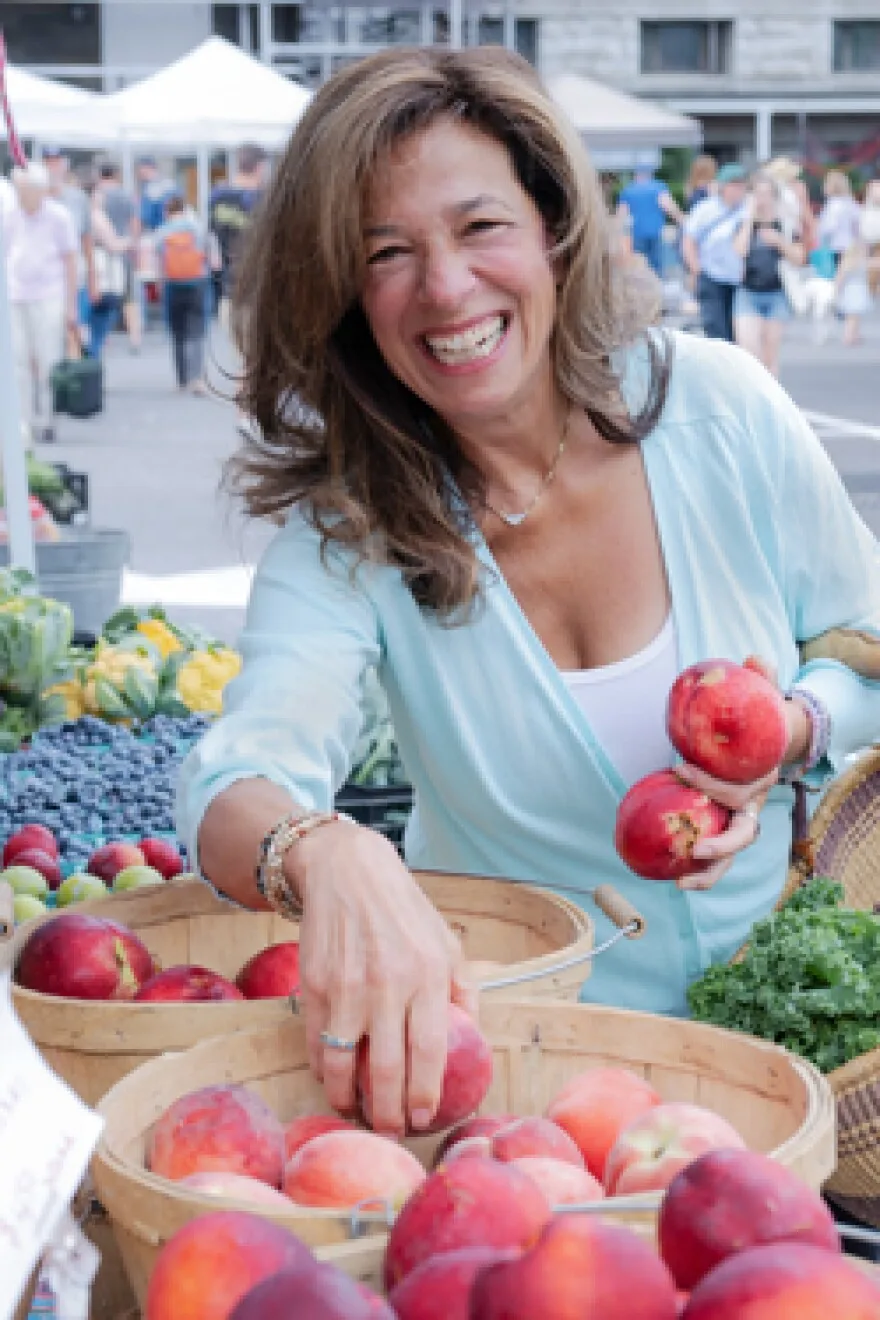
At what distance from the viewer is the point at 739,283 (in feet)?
48.9

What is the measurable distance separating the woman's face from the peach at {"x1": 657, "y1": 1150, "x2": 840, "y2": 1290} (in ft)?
3.75

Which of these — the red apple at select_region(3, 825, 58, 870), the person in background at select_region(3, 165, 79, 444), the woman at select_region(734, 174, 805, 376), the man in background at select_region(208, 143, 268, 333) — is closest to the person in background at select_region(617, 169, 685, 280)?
the man in background at select_region(208, 143, 268, 333)

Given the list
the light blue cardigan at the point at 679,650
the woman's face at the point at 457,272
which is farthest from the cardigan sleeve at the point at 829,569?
the woman's face at the point at 457,272

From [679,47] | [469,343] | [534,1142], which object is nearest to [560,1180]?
[534,1142]

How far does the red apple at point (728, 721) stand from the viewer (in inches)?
78.4

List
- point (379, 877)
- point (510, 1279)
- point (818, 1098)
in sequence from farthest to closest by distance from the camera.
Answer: point (379, 877) < point (818, 1098) < point (510, 1279)

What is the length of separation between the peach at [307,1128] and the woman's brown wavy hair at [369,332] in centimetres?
79

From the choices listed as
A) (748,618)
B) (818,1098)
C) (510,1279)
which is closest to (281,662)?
(748,618)

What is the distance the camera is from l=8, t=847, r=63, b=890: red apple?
3.33m

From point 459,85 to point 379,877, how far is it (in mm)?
968

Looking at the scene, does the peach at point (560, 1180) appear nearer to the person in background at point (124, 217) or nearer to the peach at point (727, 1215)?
the peach at point (727, 1215)

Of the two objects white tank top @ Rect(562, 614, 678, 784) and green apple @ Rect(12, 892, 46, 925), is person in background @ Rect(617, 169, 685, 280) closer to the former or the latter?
green apple @ Rect(12, 892, 46, 925)

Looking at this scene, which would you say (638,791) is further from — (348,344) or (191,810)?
(348,344)

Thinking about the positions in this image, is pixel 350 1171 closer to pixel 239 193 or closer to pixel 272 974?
pixel 272 974
